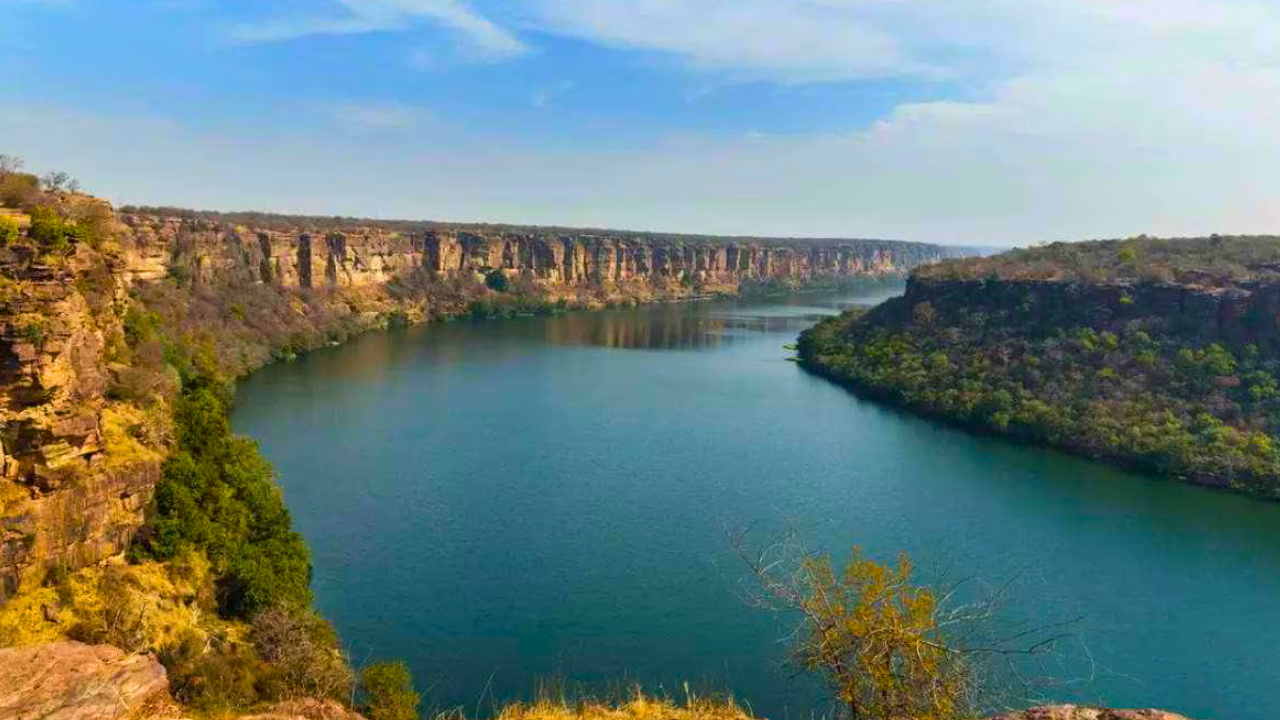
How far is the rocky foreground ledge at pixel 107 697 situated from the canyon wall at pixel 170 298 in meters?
3.05

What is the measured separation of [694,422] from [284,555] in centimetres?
2650

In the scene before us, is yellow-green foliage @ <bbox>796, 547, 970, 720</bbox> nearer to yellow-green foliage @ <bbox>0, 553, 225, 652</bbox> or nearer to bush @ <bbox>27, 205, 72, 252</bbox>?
yellow-green foliage @ <bbox>0, 553, 225, 652</bbox>

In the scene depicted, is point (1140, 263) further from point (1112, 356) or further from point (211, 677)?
point (211, 677)

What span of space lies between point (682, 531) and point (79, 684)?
1798 cm

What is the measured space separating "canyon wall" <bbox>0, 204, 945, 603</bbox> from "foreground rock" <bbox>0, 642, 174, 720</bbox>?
2.80m

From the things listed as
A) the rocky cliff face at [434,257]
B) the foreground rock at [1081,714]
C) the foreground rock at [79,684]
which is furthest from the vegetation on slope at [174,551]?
the rocky cliff face at [434,257]

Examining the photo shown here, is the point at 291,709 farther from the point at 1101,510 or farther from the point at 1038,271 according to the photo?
the point at 1038,271

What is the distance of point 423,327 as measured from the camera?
286 ft

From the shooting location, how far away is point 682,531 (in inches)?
1067

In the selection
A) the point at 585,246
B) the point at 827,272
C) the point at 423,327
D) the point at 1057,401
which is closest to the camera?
the point at 1057,401

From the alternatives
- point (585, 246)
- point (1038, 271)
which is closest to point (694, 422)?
point (1038, 271)

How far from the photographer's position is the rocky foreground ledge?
37.8ft

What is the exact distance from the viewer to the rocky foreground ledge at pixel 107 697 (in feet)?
37.8

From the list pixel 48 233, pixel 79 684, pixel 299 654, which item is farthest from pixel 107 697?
pixel 48 233
